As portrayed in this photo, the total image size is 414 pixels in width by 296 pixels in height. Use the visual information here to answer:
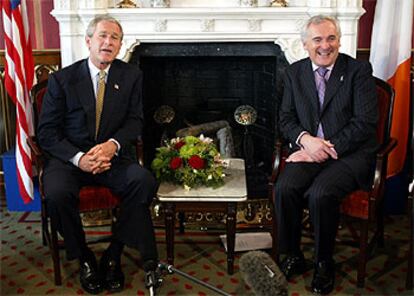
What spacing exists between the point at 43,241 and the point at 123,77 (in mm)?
1089

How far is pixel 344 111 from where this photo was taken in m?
2.83

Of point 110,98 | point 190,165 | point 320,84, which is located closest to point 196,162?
point 190,165

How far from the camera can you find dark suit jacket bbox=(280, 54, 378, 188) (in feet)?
9.07

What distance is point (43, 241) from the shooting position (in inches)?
127

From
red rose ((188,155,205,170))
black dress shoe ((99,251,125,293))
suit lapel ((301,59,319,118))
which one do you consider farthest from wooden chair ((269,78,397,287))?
black dress shoe ((99,251,125,293))

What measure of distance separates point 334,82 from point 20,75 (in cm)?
184

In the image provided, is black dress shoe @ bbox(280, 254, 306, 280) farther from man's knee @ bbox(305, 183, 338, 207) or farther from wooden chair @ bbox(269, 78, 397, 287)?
man's knee @ bbox(305, 183, 338, 207)

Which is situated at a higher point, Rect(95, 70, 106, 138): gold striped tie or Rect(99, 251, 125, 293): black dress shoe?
Rect(95, 70, 106, 138): gold striped tie

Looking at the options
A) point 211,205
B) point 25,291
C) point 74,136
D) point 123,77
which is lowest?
point 25,291

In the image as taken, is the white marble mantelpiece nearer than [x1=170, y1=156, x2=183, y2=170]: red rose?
A: No

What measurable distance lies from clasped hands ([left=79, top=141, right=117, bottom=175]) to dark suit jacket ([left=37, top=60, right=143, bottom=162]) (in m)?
0.07

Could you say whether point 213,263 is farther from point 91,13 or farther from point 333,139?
point 91,13

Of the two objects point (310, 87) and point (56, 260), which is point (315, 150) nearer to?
point (310, 87)

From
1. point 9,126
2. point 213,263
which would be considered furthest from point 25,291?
point 9,126
